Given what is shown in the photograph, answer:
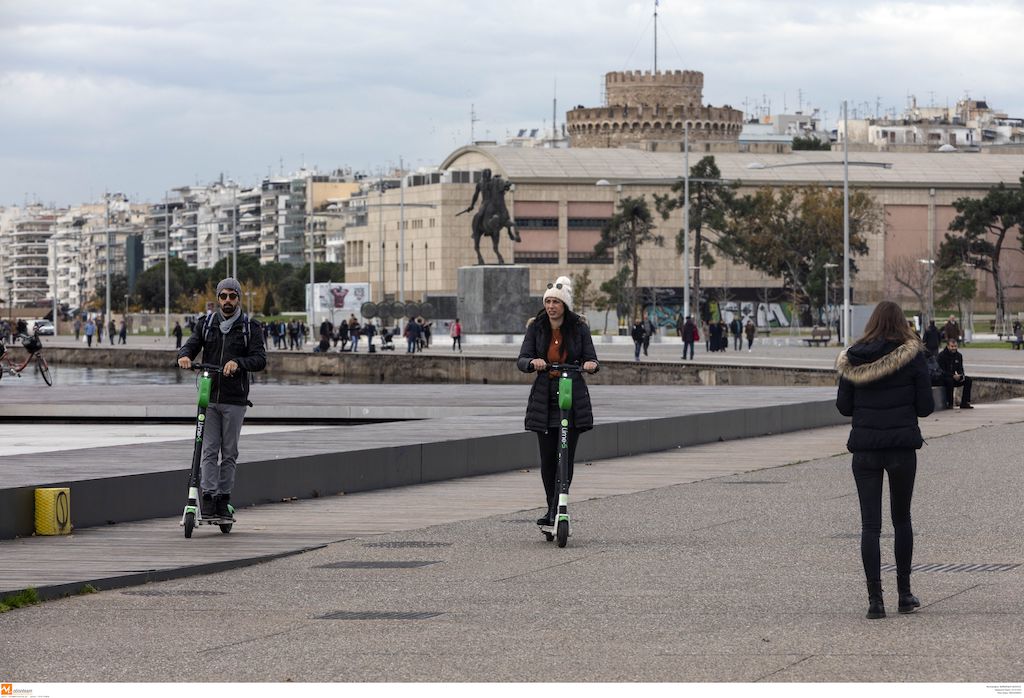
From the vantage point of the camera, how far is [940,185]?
148500 millimetres

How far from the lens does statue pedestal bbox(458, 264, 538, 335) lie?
7438cm

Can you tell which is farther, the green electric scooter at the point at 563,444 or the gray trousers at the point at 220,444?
the gray trousers at the point at 220,444

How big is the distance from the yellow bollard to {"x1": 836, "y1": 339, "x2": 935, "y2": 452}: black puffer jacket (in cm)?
593

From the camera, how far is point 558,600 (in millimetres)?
10320

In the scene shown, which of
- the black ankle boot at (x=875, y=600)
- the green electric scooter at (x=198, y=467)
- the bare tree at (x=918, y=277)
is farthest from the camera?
the bare tree at (x=918, y=277)

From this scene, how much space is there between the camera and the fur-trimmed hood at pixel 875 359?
32.4ft

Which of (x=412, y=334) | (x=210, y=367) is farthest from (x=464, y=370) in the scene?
(x=210, y=367)

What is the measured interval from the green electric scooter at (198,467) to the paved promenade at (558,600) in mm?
163

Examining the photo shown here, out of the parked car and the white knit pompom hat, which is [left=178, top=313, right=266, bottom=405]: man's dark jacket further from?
the parked car

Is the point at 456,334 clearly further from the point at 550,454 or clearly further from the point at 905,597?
the point at 905,597

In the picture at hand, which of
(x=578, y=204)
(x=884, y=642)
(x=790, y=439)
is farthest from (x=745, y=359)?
(x=578, y=204)

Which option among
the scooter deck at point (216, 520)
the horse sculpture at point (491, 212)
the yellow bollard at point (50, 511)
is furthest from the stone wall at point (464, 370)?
the yellow bollard at point (50, 511)

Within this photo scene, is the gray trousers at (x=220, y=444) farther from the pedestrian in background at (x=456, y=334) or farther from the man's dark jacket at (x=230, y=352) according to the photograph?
the pedestrian in background at (x=456, y=334)

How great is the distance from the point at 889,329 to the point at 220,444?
533 centimetres
